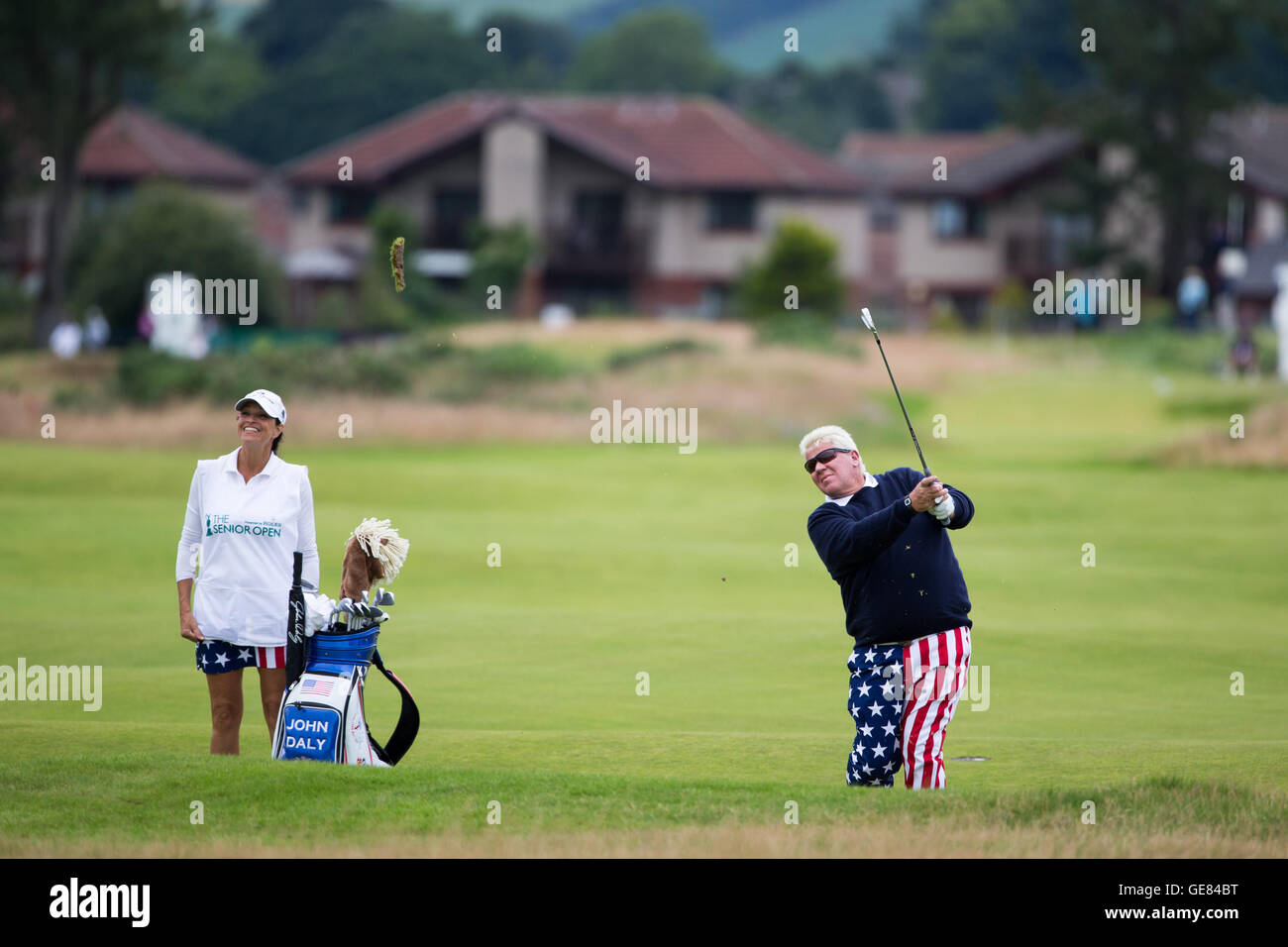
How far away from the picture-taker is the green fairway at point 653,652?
8.41 metres

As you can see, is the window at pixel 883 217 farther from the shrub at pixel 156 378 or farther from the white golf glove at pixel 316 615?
the white golf glove at pixel 316 615

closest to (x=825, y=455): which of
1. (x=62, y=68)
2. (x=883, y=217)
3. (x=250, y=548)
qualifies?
(x=250, y=548)

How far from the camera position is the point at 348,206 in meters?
74.2

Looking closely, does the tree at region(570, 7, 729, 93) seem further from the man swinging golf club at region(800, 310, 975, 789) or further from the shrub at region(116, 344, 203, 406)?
the man swinging golf club at region(800, 310, 975, 789)

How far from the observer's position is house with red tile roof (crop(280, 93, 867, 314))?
70000 millimetres

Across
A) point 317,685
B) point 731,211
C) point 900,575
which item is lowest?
point 317,685

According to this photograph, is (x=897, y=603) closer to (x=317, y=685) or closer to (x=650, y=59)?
(x=317, y=685)

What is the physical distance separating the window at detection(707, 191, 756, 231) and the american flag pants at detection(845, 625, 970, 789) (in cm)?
6351

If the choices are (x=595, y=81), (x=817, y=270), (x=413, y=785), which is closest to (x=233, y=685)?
(x=413, y=785)

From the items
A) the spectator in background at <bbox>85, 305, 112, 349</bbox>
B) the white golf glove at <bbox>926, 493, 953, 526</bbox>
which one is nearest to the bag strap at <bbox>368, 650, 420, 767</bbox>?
the white golf glove at <bbox>926, 493, 953, 526</bbox>

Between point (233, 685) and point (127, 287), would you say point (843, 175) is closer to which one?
point (127, 287)

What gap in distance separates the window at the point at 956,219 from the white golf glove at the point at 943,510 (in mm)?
65935

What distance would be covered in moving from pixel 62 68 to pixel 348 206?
62.3ft
